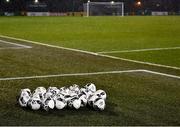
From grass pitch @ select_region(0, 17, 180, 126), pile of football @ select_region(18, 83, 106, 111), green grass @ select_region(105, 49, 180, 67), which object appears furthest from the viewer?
green grass @ select_region(105, 49, 180, 67)

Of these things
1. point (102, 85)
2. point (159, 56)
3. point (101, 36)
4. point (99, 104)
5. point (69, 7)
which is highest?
point (99, 104)

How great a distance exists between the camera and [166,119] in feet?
21.8

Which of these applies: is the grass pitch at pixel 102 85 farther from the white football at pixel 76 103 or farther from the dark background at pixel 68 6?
the dark background at pixel 68 6

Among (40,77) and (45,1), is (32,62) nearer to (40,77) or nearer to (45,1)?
(40,77)

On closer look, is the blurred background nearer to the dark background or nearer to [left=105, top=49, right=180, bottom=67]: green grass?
the dark background

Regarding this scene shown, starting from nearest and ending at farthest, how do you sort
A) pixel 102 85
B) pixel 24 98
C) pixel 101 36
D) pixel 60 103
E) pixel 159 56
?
1. pixel 60 103
2. pixel 24 98
3. pixel 102 85
4. pixel 159 56
5. pixel 101 36

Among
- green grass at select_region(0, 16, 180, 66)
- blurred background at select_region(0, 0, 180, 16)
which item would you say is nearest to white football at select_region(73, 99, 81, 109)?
green grass at select_region(0, 16, 180, 66)

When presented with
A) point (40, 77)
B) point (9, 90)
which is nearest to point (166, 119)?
point (9, 90)

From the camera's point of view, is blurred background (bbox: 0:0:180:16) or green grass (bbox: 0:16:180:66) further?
blurred background (bbox: 0:0:180:16)

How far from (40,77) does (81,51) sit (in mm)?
5515

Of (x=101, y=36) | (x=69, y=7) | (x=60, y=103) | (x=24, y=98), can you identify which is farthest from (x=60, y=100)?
(x=69, y=7)

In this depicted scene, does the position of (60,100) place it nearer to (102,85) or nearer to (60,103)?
(60,103)

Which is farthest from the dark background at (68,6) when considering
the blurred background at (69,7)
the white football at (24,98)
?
the white football at (24,98)

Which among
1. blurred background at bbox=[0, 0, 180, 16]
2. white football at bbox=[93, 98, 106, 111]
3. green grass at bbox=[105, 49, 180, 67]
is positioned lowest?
blurred background at bbox=[0, 0, 180, 16]
